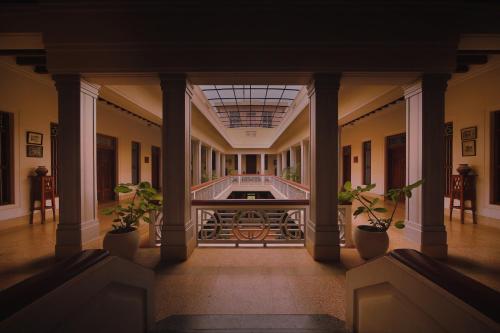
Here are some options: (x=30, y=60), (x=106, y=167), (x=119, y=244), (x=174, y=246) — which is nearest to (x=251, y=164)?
(x=106, y=167)

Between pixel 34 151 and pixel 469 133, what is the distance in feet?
36.8

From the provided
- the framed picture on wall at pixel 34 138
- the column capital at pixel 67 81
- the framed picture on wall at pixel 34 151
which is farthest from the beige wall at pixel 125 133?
the column capital at pixel 67 81

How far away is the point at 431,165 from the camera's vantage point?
358 centimetres

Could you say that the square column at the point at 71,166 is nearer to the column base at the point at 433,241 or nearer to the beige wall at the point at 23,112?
the beige wall at the point at 23,112

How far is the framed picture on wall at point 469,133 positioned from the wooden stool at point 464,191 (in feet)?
3.33

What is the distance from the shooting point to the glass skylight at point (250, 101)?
42.3 feet

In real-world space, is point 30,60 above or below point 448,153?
above

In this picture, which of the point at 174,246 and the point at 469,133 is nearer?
the point at 174,246

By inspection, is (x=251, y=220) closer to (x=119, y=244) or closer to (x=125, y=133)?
(x=119, y=244)

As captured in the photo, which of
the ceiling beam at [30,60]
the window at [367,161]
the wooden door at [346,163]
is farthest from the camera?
the wooden door at [346,163]

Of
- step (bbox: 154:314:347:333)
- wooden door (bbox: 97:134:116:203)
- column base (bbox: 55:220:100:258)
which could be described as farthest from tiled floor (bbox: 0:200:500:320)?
wooden door (bbox: 97:134:116:203)

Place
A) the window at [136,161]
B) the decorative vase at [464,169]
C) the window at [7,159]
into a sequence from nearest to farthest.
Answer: the window at [7,159] → the decorative vase at [464,169] → the window at [136,161]

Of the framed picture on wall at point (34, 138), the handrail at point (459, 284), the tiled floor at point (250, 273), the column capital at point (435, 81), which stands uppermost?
the column capital at point (435, 81)

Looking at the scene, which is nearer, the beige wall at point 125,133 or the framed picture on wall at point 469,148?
the framed picture on wall at point 469,148
